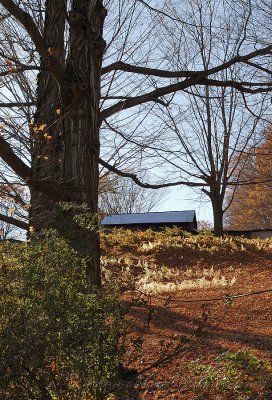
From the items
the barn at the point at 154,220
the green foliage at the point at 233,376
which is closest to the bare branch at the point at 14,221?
the green foliage at the point at 233,376

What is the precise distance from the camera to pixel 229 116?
15.9 metres

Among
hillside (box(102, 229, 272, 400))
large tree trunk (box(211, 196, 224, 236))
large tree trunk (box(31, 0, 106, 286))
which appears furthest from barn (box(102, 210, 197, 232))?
large tree trunk (box(31, 0, 106, 286))

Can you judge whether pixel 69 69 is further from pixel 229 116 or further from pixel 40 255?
pixel 229 116

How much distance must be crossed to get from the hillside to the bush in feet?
1.01

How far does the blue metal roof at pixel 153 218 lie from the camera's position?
27.9 m

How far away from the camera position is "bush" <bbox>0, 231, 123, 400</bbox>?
287cm

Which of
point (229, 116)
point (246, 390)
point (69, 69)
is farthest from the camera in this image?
point (229, 116)

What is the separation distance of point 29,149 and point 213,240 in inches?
340

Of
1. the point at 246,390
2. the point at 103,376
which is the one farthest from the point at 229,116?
the point at 103,376

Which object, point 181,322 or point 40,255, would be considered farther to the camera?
point 181,322

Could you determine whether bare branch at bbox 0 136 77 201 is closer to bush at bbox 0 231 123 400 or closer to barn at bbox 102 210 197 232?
bush at bbox 0 231 123 400

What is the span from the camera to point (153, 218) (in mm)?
28406

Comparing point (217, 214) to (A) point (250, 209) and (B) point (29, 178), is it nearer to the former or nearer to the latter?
(B) point (29, 178)

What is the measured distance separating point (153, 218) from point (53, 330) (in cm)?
2551
